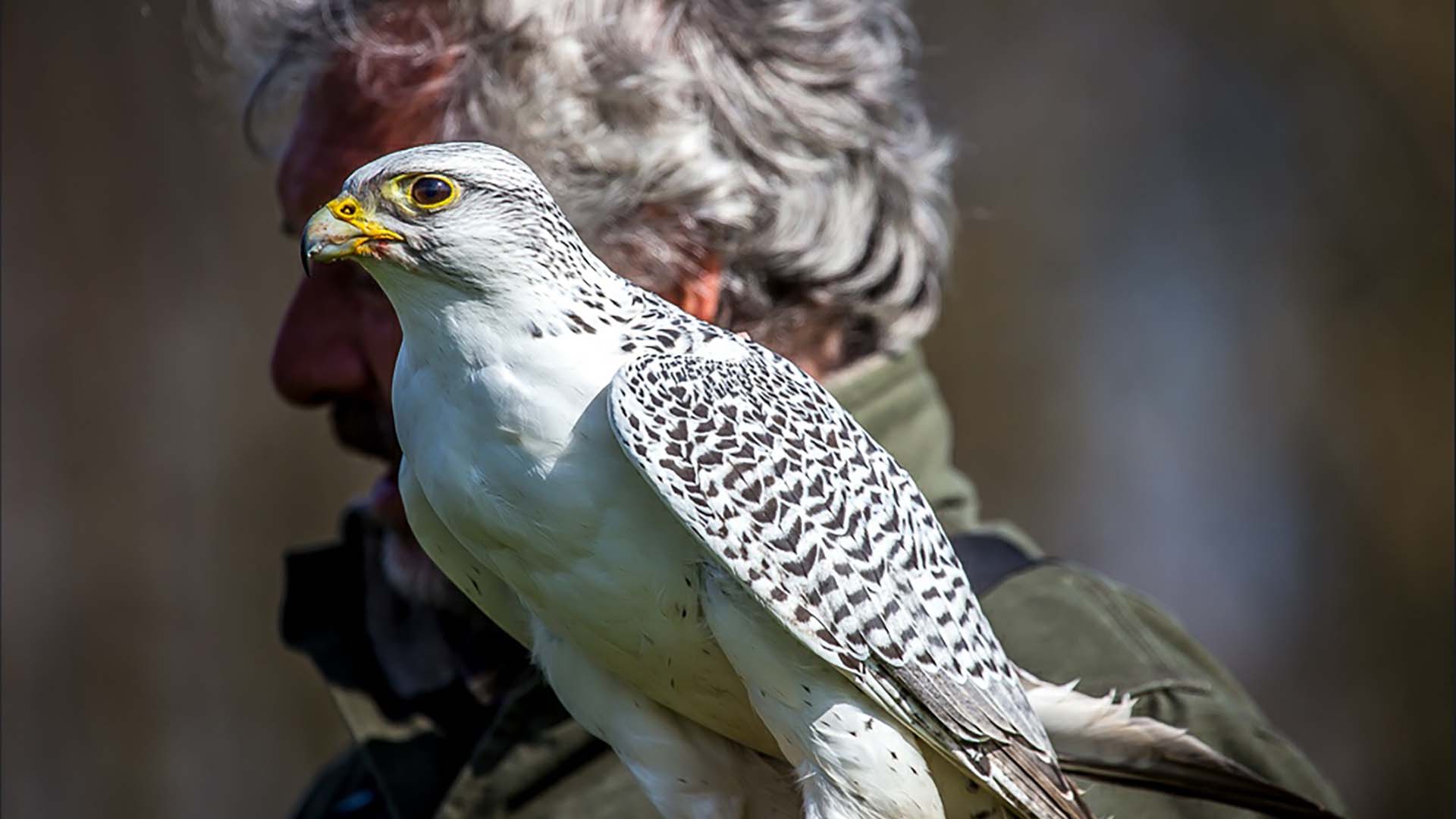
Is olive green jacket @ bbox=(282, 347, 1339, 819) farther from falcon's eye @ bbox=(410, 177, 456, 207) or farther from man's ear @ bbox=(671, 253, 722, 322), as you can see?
falcon's eye @ bbox=(410, 177, 456, 207)

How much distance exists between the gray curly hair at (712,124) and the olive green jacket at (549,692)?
20 cm

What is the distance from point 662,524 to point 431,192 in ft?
1.19

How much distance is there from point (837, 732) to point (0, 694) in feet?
16.2

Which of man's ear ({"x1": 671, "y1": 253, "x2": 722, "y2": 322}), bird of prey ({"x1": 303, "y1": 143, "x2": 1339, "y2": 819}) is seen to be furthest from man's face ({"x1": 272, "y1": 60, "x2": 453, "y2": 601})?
bird of prey ({"x1": 303, "y1": 143, "x2": 1339, "y2": 819})

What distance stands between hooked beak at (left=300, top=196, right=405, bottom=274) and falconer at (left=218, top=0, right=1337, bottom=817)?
2.66ft

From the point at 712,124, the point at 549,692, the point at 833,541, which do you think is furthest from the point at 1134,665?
the point at 712,124

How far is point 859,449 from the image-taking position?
145 centimetres

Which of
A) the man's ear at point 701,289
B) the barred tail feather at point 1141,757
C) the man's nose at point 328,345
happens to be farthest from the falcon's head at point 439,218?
the man's nose at point 328,345

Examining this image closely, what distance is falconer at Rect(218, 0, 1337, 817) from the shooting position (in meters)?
2.00

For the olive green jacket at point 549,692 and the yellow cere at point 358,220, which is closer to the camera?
the yellow cere at point 358,220

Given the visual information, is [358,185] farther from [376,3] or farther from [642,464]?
[376,3]

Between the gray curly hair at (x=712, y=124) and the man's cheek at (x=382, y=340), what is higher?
the gray curly hair at (x=712, y=124)

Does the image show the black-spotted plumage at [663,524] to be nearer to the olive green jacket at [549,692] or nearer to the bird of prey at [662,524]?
the bird of prey at [662,524]

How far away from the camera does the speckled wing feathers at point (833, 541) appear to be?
1.28 m
